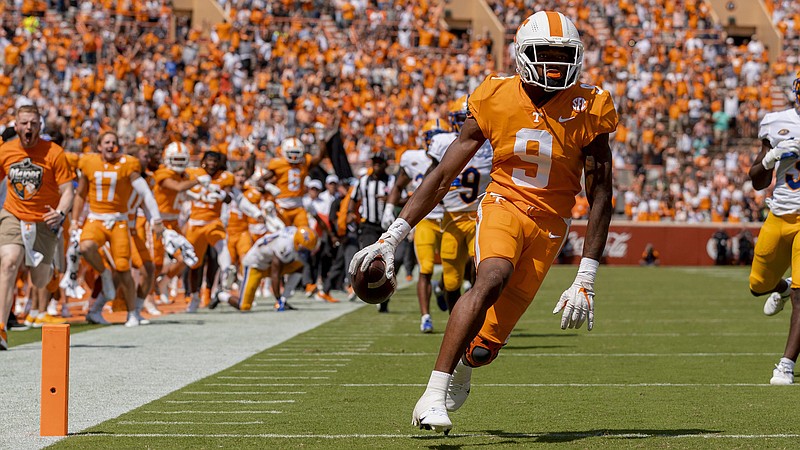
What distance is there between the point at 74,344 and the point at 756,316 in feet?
24.0

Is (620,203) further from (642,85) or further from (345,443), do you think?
(345,443)

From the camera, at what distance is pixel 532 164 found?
19.5 feet

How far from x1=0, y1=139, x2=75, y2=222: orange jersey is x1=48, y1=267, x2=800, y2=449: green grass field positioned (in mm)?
1900

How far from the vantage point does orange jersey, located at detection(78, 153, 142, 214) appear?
498 inches

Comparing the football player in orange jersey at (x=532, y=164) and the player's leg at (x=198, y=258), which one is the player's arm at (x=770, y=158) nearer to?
the football player in orange jersey at (x=532, y=164)

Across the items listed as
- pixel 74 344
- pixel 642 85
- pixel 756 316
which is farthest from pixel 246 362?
pixel 642 85

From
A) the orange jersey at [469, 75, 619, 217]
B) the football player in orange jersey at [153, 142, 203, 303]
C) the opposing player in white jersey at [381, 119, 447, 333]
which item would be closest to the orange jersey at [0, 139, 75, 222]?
the opposing player in white jersey at [381, 119, 447, 333]

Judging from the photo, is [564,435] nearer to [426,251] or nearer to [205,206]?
[426,251]

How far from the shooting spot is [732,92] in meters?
35.1

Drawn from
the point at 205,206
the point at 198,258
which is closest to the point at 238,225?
the point at 205,206

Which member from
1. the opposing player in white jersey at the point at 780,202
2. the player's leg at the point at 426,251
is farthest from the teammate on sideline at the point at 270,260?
the opposing player in white jersey at the point at 780,202

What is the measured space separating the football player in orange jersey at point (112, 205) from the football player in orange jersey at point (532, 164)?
702 centimetres

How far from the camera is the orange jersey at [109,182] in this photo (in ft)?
41.5

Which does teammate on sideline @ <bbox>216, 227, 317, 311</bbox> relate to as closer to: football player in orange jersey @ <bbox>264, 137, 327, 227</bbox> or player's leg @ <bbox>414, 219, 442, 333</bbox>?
football player in orange jersey @ <bbox>264, 137, 327, 227</bbox>
